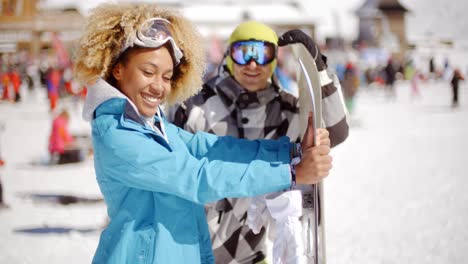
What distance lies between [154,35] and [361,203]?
4.67 meters

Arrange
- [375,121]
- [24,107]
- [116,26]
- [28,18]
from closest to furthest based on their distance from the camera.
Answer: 1. [116,26]
2. [375,121]
3. [24,107]
4. [28,18]

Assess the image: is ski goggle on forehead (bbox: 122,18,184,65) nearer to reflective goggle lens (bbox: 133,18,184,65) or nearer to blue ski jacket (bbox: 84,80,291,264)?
reflective goggle lens (bbox: 133,18,184,65)

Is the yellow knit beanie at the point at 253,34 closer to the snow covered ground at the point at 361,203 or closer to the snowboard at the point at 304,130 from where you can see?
the snowboard at the point at 304,130

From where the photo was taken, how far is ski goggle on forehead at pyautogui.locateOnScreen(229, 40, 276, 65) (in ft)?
7.24

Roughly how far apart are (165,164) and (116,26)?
0.50 meters

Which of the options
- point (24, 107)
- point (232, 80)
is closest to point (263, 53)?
point (232, 80)

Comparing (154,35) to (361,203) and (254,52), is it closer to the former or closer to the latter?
(254,52)

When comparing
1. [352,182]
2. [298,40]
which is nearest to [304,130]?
[298,40]

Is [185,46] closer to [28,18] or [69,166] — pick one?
[69,166]

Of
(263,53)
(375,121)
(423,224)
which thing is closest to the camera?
(263,53)

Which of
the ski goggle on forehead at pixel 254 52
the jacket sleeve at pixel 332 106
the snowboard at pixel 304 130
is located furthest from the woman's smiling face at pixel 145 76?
the ski goggle on forehead at pixel 254 52

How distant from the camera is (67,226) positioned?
4.97 metres

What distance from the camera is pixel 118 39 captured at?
146 cm

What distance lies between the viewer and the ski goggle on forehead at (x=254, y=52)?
2207 mm
